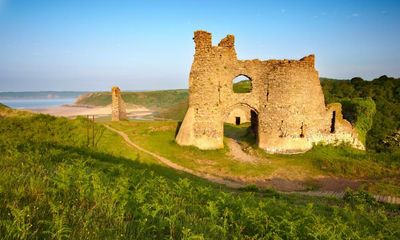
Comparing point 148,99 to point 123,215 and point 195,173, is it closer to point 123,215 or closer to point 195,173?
point 195,173

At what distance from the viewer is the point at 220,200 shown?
9086 millimetres

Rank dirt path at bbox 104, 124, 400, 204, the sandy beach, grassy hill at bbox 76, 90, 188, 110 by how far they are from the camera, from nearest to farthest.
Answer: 1. dirt path at bbox 104, 124, 400, 204
2. the sandy beach
3. grassy hill at bbox 76, 90, 188, 110

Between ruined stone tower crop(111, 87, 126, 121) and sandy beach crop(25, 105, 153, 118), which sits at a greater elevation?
ruined stone tower crop(111, 87, 126, 121)

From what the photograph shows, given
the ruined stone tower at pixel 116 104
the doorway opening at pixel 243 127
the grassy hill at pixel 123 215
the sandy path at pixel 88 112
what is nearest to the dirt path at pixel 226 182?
the grassy hill at pixel 123 215

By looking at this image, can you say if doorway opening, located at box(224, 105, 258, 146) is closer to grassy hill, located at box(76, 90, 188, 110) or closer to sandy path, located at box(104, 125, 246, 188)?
sandy path, located at box(104, 125, 246, 188)

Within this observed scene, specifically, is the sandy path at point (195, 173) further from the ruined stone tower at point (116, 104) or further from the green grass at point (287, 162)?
the ruined stone tower at point (116, 104)

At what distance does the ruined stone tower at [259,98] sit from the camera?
1037 inches

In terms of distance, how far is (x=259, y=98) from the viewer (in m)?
27.4

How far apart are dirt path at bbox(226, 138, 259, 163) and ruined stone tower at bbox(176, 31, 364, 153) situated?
4.26 ft

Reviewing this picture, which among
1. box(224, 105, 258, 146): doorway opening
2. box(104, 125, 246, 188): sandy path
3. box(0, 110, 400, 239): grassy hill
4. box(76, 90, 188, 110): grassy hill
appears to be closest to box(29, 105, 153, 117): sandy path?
box(76, 90, 188, 110): grassy hill

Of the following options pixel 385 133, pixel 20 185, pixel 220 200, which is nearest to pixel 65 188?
pixel 20 185

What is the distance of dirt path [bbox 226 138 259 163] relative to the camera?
24.8m

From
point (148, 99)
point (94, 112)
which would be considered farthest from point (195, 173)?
point (148, 99)

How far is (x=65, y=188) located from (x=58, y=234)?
277 centimetres
